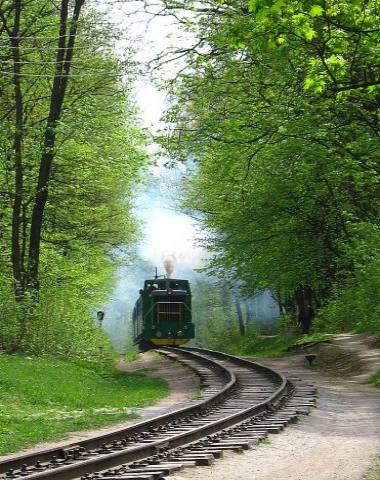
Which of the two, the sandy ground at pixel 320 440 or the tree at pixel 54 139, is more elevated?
the tree at pixel 54 139

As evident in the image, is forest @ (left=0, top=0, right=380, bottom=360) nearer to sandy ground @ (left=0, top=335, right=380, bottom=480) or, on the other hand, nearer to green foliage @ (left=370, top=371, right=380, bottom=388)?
green foliage @ (left=370, top=371, right=380, bottom=388)

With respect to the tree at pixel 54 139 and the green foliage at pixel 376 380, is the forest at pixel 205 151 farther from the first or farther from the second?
the green foliage at pixel 376 380

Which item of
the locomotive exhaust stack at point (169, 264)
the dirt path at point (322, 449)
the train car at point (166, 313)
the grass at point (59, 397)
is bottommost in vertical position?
the dirt path at point (322, 449)

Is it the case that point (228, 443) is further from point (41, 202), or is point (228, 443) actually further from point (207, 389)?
point (41, 202)

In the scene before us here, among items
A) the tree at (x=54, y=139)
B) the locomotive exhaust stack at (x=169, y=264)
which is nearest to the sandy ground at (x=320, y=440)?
A: the tree at (x=54, y=139)

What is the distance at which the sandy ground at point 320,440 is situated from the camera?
8695 mm

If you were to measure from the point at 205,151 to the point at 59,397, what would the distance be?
46.6 feet

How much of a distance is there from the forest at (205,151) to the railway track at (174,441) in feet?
18.8

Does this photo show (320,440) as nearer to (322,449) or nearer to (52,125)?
(322,449)

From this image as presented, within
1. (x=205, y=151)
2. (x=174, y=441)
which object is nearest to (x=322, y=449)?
(x=174, y=441)

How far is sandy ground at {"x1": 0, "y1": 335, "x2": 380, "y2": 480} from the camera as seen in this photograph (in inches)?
342

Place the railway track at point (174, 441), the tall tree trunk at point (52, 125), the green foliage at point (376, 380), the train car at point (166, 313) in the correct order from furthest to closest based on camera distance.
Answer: the train car at point (166, 313)
the tall tree trunk at point (52, 125)
the green foliage at point (376, 380)
the railway track at point (174, 441)

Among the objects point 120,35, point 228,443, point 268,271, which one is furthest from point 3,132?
point 228,443

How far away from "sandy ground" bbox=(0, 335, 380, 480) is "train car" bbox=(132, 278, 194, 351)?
1253cm
